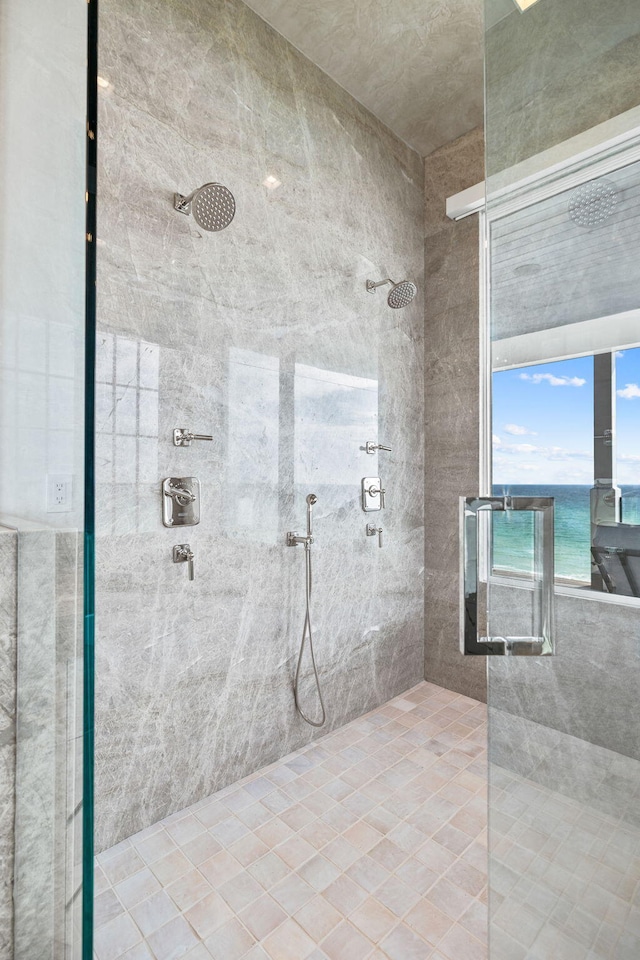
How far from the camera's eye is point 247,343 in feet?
6.34

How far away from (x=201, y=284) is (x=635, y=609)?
5.58 feet

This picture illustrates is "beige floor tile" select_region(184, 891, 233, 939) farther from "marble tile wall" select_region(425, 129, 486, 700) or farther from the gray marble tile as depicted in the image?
the gray marble tile

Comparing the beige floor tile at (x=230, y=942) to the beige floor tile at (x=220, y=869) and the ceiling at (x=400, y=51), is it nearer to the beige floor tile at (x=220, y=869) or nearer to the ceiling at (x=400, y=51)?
the beige floor tile at (x=220, y=869)

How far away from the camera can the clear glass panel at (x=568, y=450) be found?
23.5 inches

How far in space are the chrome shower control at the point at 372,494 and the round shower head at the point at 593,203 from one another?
1834mm

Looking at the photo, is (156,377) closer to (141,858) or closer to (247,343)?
(247,343)

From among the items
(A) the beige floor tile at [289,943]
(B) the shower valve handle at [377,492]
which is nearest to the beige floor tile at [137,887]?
(A) the beige floor tile at [289,943]

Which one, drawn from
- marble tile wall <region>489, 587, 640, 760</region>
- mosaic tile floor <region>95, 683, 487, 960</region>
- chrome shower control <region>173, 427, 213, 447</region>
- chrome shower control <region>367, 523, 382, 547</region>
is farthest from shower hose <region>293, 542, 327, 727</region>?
marble tile wall <region>489, 587, 640, 760</region>

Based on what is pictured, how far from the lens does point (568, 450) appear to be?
2.20 ft

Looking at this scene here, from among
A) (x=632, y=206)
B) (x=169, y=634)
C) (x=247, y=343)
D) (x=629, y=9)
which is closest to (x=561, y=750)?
(x=632, y=206)

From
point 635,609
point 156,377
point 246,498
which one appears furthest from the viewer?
point 246,498

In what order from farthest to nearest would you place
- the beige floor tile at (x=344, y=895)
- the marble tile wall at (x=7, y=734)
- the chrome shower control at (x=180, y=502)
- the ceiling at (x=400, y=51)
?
the ceiling at (x=400, y=51) < the chrome shower control at (x=180, y=502) < the beige floor tile at (x=344, y=895) < the marble tile wall at (x=7, y=734)

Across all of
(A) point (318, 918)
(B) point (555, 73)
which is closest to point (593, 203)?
(B) point (555, 73)

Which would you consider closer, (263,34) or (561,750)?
(561,750)
